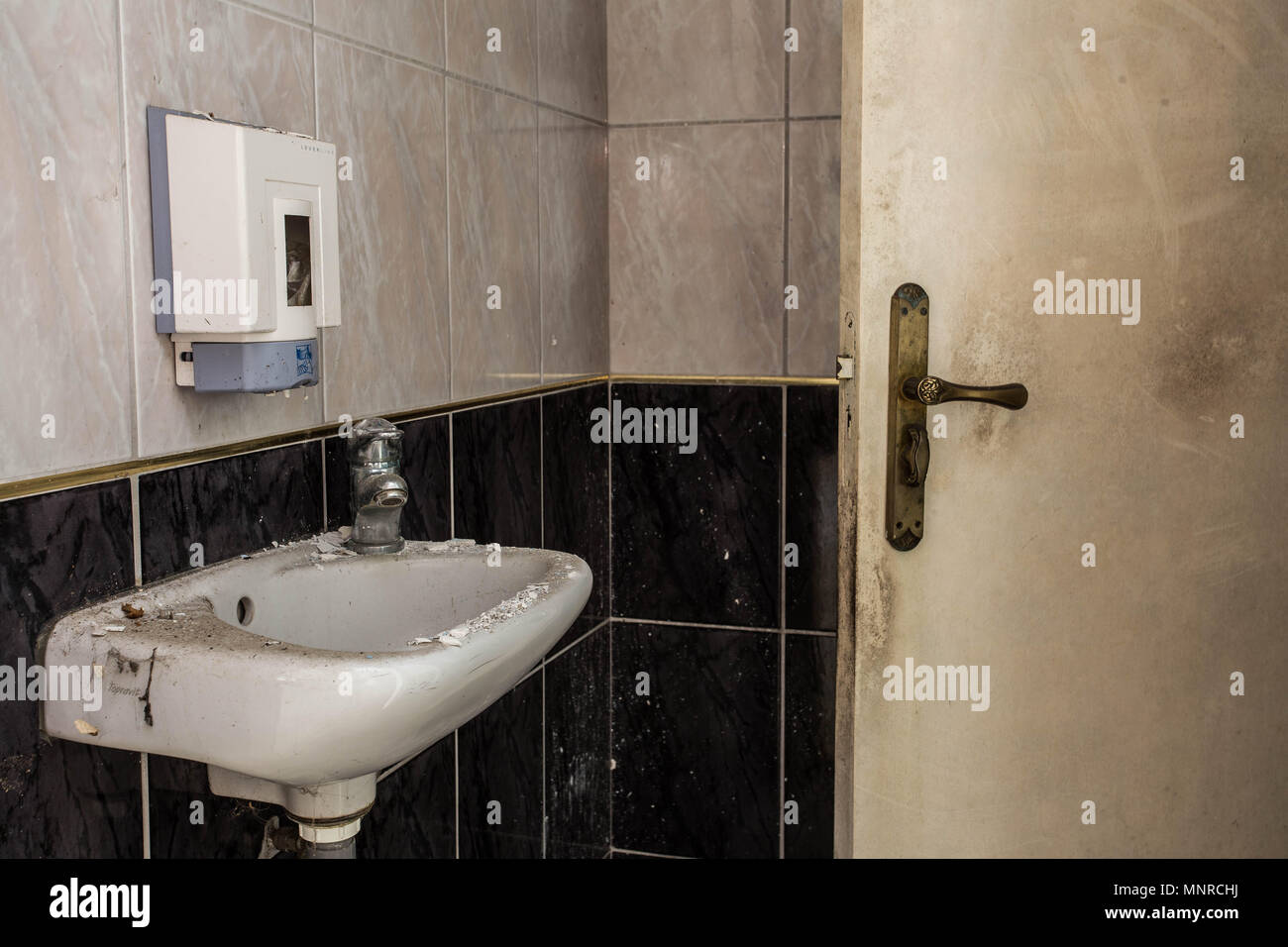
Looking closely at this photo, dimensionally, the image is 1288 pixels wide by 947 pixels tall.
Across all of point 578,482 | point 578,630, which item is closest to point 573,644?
point 578,630

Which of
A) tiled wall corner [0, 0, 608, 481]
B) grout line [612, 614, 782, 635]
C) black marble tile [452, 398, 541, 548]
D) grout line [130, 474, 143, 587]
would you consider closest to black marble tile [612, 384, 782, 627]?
grout line [612, 614, 782, 635]

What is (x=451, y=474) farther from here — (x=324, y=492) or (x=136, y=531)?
(x=136, y=531)

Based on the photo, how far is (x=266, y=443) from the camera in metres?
1.35

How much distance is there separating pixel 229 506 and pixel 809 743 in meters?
1.35

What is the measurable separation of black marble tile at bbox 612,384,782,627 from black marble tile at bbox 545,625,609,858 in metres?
0.16

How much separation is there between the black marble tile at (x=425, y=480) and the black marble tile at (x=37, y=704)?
374 millimetres

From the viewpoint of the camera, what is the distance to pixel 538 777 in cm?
213

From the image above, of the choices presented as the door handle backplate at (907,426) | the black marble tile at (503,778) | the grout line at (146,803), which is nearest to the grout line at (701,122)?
the door handle backplate at (907,426)

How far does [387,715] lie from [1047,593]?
97cm

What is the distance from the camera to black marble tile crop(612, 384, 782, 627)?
2.29 metres

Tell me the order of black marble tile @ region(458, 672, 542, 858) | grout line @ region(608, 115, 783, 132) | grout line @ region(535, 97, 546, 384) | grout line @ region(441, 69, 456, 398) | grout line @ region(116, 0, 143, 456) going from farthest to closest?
grout line @ region(608, 115, 783, 132) → grout line @ region(535, 97, 546, 384) → black marble tile @ region(458, 672, 542, 858) → grout line @ region(441, 69, 456, 398) → grout line @ region(116, 0, 143, 456)

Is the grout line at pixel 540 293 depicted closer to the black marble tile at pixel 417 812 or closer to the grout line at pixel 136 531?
the black marble tile at pixel 417 812

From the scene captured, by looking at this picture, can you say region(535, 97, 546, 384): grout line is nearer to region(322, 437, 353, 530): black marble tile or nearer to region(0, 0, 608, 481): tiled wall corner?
region(0, 0, 608, 481): tiled wall corner

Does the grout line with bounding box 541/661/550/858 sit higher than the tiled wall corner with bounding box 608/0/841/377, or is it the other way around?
the tiled wall corner with bounding box 608/0/841/377
